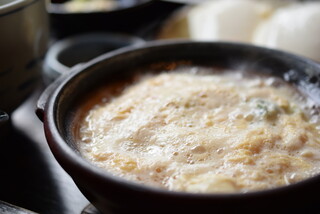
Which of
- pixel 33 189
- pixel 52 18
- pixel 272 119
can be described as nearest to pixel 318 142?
pixel 272 119

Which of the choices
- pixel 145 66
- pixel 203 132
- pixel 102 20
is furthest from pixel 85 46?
pixel 203 132

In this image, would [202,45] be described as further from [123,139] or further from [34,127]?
[34,127]

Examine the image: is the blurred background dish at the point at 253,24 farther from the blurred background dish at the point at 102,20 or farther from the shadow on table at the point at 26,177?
the shadow on table at the point at 26,177

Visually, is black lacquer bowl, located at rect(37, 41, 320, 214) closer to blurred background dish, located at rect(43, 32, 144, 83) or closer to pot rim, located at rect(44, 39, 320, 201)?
pot rim, located at rect(44, 39, 320, 201)

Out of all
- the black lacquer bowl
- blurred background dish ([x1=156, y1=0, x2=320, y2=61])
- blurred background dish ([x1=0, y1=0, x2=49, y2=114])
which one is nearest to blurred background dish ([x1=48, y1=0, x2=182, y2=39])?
blurred background dish ([x1=156, y1=0, x2=320, y2=61])

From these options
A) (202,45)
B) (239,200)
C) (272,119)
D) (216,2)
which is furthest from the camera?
(216,2)

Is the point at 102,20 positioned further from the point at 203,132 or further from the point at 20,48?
the point at 203,132

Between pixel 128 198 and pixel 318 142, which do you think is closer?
pixel 128 198
